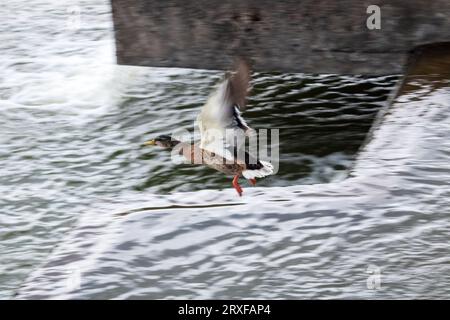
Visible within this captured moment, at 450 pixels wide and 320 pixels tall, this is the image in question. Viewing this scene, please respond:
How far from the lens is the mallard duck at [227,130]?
4.04 meters

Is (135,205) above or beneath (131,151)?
above

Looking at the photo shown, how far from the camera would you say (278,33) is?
6.93 metres

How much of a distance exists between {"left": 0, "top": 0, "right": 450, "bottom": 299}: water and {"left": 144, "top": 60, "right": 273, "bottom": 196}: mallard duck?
14 cm

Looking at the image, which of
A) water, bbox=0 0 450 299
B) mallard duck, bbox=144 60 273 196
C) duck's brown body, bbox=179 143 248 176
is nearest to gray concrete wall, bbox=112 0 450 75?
water, bbox=0 0 450 299

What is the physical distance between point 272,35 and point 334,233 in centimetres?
325


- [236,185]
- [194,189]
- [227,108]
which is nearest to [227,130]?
[227,108]

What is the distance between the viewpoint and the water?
3652mm

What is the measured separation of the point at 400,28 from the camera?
6684 mm

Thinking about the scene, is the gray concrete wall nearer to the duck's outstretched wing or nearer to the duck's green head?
the duck's green head

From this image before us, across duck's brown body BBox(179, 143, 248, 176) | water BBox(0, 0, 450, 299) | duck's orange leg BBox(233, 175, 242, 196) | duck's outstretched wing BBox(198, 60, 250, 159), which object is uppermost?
duck's outstretched wing BBox(198, 60, 250, 159)

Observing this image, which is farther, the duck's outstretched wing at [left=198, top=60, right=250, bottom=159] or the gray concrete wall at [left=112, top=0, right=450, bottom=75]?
the gray concrete wall at [left=112, top=0, right=450, bottom=75]
